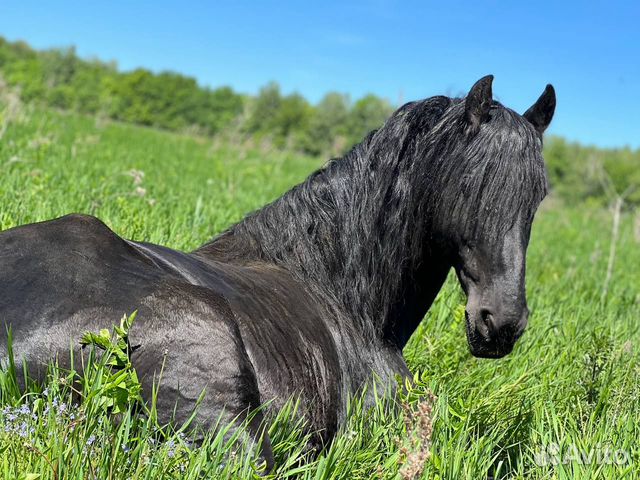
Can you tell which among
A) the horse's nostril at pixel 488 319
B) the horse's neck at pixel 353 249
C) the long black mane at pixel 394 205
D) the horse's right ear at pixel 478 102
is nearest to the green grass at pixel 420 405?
the horse's nostril at pixel 488 319

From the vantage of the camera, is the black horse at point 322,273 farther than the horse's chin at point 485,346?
No

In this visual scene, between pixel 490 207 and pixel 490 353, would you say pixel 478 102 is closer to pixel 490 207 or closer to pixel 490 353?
pixel 490 207

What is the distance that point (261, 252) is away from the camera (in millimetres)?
3389

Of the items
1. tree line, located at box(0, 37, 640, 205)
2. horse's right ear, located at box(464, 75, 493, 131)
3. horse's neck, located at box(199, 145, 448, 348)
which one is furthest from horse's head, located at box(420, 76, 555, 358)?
tree line, located at box(0, 37, 640, 205)

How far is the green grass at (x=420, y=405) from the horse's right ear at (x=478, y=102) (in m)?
1.10

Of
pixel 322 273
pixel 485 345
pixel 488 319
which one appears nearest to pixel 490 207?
pixel 488 319

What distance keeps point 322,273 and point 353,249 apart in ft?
0.63

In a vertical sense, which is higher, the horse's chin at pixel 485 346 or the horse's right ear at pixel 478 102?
the horse's right ear at pixel 478 102

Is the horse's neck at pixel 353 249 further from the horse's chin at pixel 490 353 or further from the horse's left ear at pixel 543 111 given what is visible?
the horse's left ear at pixel 543 111

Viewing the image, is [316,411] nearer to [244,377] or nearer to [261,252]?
[244,377]

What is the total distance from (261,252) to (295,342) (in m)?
0.69

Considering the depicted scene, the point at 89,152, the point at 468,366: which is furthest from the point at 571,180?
the point at 468,366

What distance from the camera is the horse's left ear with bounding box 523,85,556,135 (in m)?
3.22

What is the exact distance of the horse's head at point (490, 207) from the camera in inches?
108
